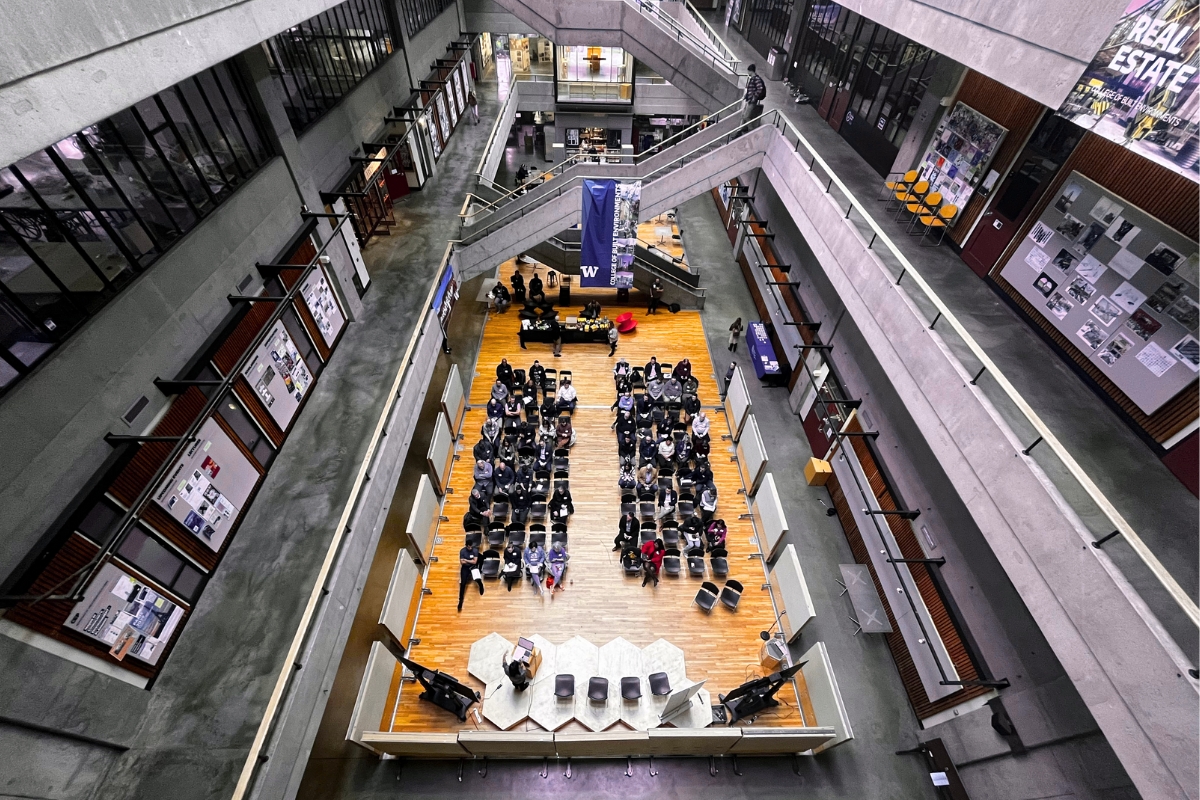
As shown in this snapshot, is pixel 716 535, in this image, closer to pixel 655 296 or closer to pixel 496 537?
pixel 496 537

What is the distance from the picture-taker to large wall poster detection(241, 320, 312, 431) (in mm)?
8297

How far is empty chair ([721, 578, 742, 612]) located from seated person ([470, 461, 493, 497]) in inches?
238

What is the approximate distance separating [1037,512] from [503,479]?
1014cm

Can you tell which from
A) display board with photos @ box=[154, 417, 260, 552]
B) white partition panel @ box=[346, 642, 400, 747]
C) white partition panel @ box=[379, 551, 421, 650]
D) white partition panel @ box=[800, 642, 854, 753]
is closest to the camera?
display board with photos @ box=[154, 417, 260, 552]

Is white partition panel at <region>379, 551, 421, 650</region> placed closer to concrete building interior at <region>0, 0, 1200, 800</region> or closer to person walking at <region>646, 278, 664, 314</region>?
concrete building interior at <region>0, 0, 1200, 800</region>

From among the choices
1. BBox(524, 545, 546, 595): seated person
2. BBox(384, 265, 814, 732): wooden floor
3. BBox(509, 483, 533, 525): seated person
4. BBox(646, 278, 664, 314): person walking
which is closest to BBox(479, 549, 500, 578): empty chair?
BBox(384, 265, 814, 732): wooden floor

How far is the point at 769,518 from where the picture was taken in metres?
11.3

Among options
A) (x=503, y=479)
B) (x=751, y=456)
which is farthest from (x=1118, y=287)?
(x=503, y=479)

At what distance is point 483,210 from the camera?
596 inches

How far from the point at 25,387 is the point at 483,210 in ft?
39.1

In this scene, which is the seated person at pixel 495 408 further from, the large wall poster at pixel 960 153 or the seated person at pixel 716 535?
the large wall poster at pixel 960 153

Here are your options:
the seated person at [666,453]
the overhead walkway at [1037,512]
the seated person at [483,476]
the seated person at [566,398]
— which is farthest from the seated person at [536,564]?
the overhead walkway at [1037,512]

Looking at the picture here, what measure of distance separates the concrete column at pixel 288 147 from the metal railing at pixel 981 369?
35.4ft

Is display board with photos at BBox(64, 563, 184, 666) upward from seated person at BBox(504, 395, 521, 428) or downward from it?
downward
